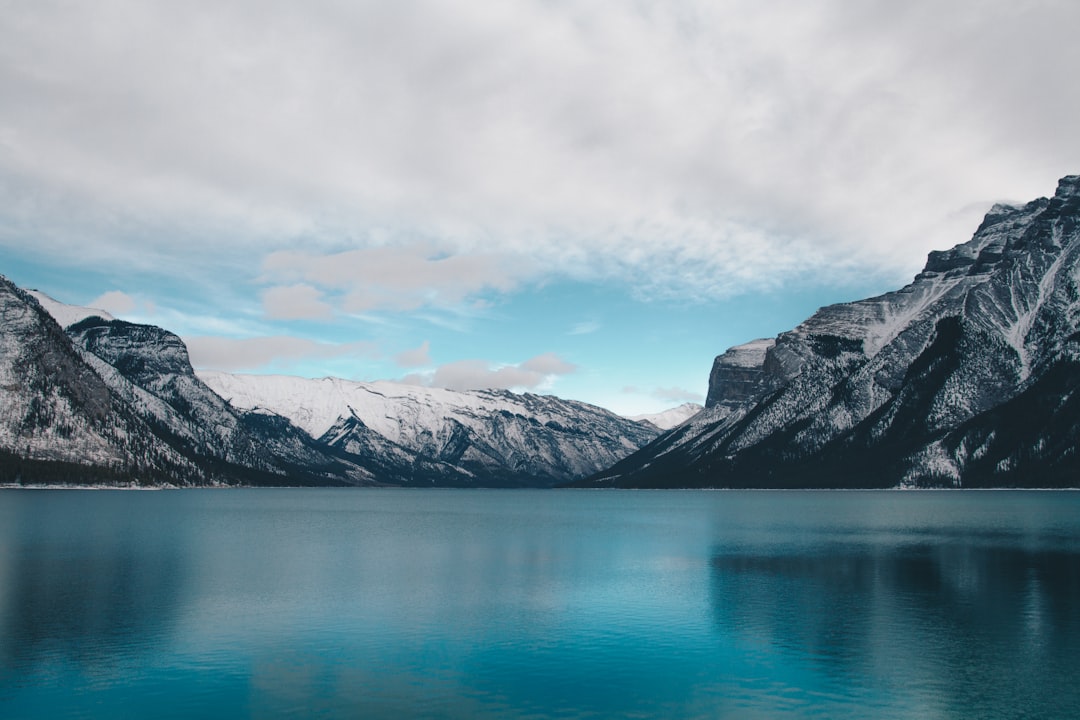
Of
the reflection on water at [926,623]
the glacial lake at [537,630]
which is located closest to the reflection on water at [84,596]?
the glacial lake at [537,630]

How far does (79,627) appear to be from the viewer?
56156 millimetres

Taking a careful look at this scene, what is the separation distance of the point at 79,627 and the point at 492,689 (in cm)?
3139

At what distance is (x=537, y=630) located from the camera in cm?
5766

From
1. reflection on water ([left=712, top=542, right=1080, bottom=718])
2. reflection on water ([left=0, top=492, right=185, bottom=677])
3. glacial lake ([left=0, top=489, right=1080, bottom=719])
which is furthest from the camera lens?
reflection on water ([left=0, top=492, right=185, bottom=677])

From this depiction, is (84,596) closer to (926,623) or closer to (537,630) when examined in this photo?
(537,630)

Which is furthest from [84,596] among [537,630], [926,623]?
[926,623]

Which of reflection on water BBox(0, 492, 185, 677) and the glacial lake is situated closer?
the glacial lake

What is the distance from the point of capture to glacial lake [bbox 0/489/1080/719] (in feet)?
135

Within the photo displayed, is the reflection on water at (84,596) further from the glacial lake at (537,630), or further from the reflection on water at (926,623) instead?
the reflection on water at (926,623)

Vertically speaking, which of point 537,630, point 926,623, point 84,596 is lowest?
point 84,596

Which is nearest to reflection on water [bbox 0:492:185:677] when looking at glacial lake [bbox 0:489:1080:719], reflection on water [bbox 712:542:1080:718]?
glacial lake [bbox 0:489:1080:719]

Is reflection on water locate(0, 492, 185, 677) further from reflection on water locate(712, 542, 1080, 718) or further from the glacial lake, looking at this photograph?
reflection on water locate(712, 542, 1080, 718)

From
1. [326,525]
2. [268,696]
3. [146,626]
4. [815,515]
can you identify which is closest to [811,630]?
[268,696]

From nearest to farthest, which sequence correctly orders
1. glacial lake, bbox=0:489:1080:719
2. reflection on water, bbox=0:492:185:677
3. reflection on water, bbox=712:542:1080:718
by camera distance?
glacial lake, bbox=0:489:1080:719, reflection on water, bbox=712:542:1080:718, reflection on water, bbox=0:492:185:677
